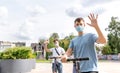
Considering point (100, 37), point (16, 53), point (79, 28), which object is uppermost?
point (16, 53)

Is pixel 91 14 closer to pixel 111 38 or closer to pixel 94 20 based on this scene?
pixel 94 20

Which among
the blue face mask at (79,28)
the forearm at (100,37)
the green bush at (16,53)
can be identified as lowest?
the forearm at (100,37)

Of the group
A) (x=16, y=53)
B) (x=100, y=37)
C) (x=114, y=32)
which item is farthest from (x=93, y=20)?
(x=114, y=32)

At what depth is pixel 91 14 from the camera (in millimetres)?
5898

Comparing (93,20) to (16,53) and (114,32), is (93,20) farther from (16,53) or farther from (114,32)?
(114,32)

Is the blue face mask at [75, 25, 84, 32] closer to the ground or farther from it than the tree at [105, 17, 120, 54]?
closer to the ground

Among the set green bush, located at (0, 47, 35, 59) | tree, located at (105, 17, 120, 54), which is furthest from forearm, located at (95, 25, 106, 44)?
tree, located at (105, 17, 120, 54)

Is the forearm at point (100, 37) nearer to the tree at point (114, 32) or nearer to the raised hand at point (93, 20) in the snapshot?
the raised hand at point (93, 20)

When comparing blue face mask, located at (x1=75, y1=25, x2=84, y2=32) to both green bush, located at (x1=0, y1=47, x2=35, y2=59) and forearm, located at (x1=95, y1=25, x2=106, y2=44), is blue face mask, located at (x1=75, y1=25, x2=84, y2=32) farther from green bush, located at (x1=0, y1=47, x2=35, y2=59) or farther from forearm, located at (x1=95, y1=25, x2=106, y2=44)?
→ green bush, located at (x1=0, y1=47, x2=35, y2=59)

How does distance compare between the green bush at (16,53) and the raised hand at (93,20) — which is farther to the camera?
the green bush at (16,53)

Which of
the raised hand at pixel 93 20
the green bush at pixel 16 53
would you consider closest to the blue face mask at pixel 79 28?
the raised hand at pixel 93 20

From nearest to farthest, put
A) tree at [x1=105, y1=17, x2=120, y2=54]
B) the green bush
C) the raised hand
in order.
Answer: the raised hand
the green bush
tree at [x1=105, y1=17, x2=120, y2=54]

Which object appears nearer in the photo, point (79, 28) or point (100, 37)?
point (100, 37)

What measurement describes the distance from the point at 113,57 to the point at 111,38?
32.6 ft
